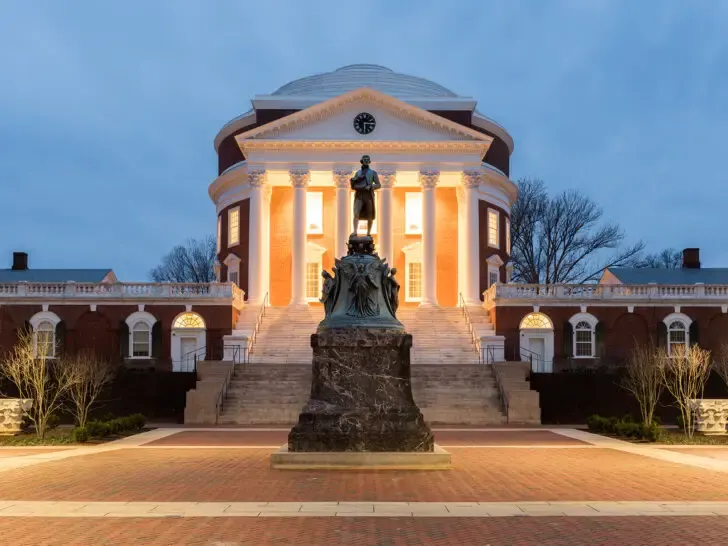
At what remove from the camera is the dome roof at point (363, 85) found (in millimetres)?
67250

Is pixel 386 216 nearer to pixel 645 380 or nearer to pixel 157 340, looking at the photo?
pixel 157 340

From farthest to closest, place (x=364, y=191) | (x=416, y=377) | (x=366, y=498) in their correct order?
(x=416, y=377) → (x=364, y=191) → (x=366, y=498)

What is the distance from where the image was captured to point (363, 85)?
6806cm

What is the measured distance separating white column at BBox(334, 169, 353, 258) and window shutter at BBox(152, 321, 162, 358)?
12.6 metres

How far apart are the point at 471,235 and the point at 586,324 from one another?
10416mm

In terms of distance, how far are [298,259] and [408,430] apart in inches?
1516

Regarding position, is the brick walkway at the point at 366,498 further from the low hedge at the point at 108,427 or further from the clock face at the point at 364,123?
the clock face at the point at 364,123

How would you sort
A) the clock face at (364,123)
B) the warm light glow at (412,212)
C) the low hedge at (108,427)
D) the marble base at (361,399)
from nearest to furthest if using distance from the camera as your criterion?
the marble base at (361,399) → the low hedge at (108,427) → the clock face at (364,123) → the warm light glow at (412,212)

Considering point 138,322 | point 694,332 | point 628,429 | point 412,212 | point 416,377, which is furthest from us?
point 412,212

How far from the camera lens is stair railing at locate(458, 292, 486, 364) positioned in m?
47.2

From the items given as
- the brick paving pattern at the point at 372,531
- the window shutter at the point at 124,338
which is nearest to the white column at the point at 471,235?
the window shutter at the point at 124,338

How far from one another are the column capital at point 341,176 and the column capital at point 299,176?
1.79m

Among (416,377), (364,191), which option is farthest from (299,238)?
(364,191)

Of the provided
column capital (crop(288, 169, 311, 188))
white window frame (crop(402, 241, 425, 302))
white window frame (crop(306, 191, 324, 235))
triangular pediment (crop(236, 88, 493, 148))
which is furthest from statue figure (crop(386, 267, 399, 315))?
white window frame (crop(306, 191, 324, 235))
